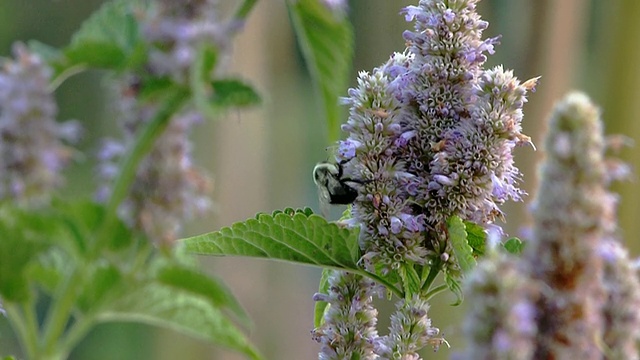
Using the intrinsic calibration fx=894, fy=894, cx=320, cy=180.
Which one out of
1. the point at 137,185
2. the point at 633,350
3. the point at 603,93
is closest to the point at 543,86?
the point at 603,93

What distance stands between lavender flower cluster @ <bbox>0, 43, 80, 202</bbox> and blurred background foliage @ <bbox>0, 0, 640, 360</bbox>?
60 centimetres

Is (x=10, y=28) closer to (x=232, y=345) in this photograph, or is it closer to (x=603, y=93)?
(x=603, y=93)

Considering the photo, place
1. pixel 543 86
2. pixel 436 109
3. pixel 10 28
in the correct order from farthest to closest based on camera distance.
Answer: pixel 10 28, pixel 543 86, pixel 436 109

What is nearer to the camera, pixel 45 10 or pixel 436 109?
pixel 436 109

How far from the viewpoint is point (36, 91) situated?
493mm

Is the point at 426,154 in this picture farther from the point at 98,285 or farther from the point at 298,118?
the point at 298,118

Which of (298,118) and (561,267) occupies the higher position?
(298,118)

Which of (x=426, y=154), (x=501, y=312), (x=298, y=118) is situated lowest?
(x=501, y=312)

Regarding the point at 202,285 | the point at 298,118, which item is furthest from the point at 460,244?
the point at 298,118

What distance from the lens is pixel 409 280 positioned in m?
0.36

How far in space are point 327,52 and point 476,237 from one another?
159mm

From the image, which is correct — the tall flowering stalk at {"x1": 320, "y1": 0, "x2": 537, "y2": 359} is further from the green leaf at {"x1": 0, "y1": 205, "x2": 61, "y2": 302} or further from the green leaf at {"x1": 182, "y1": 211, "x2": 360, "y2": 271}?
the green leaf at {"x1": 0, "y1": 205, "x2": 61, "y2": 302}

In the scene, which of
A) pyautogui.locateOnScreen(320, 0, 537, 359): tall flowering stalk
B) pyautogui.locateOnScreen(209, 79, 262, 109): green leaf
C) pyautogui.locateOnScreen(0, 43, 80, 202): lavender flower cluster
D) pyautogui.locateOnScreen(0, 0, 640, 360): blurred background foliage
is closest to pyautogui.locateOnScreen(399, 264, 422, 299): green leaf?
pyautogui.locateOnScreen(320, 0, 537, 359): tall flowering stalk

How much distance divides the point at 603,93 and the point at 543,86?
6.9 inches
